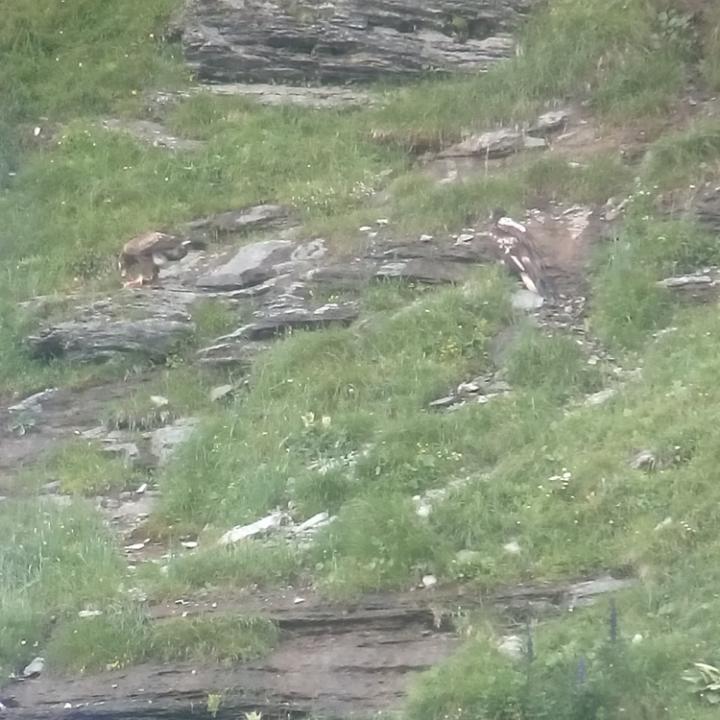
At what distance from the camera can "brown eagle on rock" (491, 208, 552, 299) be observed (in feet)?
27.6

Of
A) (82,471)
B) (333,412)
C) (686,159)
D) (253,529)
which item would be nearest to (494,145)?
(686,159)

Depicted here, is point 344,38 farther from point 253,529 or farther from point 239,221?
point 253,529

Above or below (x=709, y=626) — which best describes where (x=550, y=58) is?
above

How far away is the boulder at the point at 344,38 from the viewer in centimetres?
1112

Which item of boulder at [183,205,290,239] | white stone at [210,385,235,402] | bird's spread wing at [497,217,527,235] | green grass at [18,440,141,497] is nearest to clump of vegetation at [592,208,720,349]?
bird's spread wing at [497,217,527,235]

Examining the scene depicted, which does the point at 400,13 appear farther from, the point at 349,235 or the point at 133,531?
the point at 133,531

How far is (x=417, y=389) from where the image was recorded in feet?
25.2

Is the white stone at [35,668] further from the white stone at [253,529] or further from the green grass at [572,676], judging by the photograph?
the green grass at [572,676]

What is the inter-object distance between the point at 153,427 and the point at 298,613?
2.49 m

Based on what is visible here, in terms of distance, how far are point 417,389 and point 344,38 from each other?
4737mm

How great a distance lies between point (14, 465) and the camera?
8.15 meters

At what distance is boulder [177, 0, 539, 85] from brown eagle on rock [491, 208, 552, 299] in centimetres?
260

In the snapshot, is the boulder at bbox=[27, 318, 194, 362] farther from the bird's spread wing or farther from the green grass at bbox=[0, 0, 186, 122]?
the green grass at bbox=[0, 0, 186, 122]

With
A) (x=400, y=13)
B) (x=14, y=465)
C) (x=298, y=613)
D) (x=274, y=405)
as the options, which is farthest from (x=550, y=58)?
(x=298, y=613)
